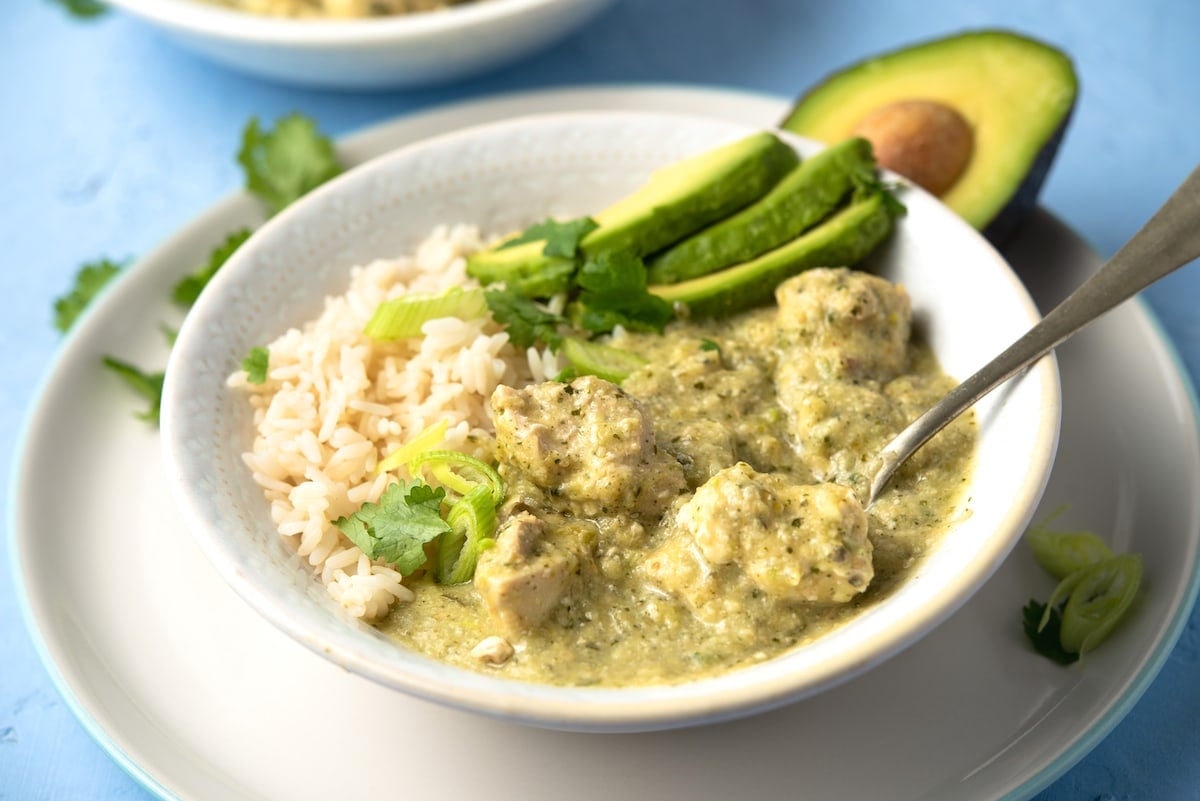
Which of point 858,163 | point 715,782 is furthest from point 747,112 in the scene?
point 715,782

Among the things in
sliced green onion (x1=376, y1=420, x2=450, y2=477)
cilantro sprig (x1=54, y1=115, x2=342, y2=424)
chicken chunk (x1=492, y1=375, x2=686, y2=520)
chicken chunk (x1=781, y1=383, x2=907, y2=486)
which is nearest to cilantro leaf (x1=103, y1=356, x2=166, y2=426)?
cilantro sprig (x1=54, y1=115, x2=342, y2=424)

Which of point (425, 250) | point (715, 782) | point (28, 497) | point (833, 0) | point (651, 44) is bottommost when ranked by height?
point (28, 497)

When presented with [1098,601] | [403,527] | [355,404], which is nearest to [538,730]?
[403,527]

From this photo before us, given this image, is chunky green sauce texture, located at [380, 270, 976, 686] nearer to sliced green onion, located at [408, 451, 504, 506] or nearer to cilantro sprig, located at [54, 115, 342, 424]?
sliced green onion, located at [408, 451, 504, 506]

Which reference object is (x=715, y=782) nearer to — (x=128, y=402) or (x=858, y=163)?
(x=858, y=163)

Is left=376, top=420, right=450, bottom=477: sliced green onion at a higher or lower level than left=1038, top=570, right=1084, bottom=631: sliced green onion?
lower

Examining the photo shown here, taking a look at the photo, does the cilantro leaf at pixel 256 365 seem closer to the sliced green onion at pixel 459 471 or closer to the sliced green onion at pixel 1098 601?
the sliced green onion at pixel 459 471

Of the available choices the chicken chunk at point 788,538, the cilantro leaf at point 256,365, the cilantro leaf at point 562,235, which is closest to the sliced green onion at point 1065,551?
the chicken chunk at point 788,538
